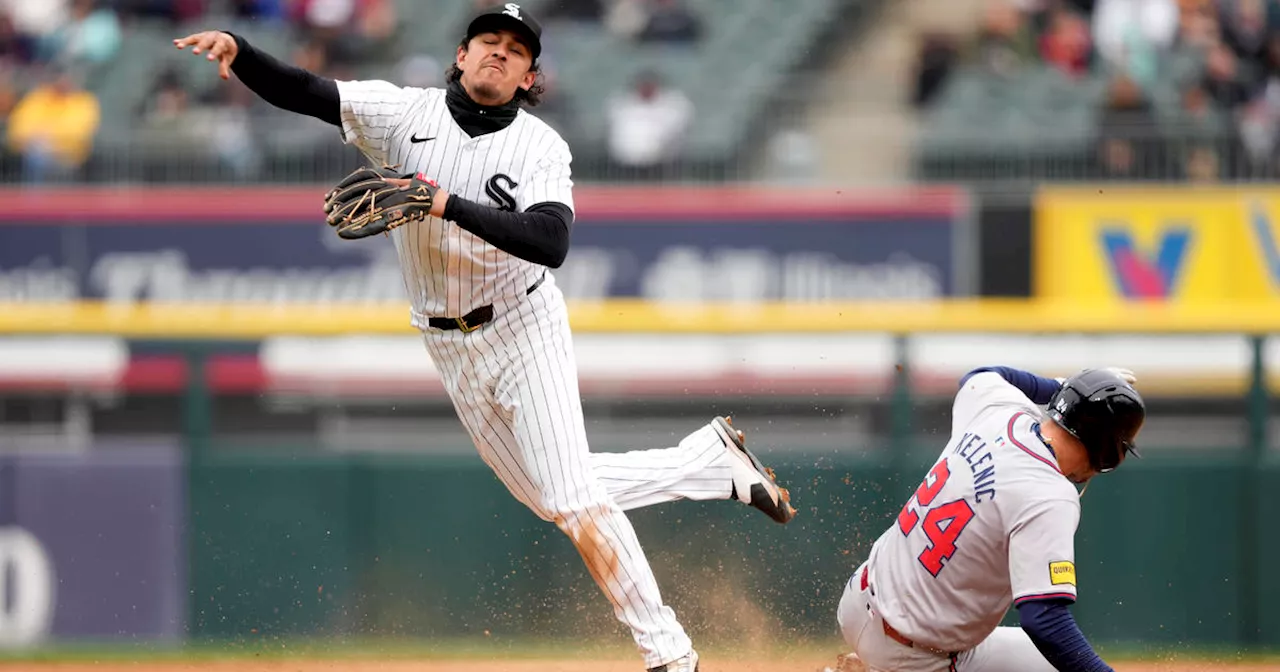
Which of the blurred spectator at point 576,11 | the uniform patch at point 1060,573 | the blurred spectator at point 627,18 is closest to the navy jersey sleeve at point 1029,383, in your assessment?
the uniform patch at point 1060,573

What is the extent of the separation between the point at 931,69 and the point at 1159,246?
2.49m

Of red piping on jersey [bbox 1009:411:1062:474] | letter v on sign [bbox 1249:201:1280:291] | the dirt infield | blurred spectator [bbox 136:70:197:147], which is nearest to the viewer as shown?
red piping on jersey [bbox 1009:411:1062:474]

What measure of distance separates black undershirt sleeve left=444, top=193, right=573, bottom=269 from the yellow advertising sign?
7223 mm

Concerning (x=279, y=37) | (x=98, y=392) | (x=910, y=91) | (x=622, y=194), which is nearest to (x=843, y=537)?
(x=98, y=392)

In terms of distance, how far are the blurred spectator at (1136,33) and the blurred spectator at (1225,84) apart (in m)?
0.46

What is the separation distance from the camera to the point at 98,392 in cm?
815

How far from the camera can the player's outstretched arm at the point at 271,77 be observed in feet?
15.9

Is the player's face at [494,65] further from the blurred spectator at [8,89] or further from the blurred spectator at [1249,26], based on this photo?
the blurred spectator at [1249,26]

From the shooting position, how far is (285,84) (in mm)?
4996

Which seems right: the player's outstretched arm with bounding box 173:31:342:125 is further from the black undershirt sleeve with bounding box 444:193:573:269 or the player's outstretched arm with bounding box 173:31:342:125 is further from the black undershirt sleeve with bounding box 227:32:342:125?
the black undershirt sleeve with bounding box 444:193:573:269

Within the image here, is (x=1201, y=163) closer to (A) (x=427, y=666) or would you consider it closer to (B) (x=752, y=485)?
(A) (x=427, y=666)

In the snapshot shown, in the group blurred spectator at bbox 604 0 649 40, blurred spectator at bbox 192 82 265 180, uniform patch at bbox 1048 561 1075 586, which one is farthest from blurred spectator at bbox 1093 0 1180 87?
uniform patch at bbox 1048 561 1075 586

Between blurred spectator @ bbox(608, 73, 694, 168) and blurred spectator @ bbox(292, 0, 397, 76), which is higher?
blurred spectator @ bbox(292, 0, 397, 76)

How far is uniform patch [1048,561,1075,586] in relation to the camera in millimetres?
4233
